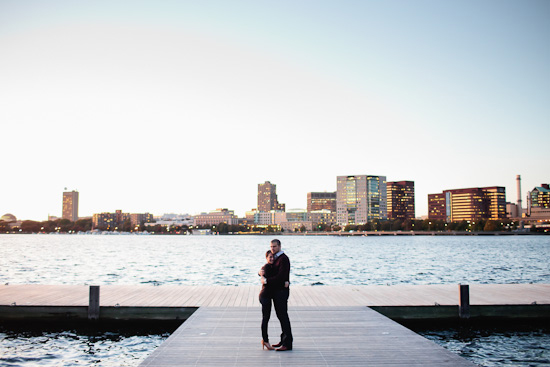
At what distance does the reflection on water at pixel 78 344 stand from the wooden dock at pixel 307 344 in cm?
275

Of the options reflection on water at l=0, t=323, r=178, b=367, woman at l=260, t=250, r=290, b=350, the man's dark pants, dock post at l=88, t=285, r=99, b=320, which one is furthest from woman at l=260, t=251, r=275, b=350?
dock post at l=88, t=285, r=99, b=320

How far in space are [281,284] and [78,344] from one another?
381 inches

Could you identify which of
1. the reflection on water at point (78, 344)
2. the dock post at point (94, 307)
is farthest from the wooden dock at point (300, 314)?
the reflection on water at point (78, 344)

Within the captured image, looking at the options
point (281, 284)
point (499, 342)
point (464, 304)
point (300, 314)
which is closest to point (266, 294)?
point (281, 284)

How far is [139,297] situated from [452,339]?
39.9 ft

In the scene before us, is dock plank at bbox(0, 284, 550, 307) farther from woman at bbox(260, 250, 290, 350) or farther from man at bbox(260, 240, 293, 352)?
man at bbox(260, 240, 293, 352)

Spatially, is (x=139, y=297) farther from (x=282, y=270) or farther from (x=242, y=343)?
(x=282, y=270)

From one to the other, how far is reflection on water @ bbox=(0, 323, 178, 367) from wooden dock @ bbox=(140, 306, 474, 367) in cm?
275

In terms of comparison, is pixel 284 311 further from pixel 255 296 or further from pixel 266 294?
pixel 255 296

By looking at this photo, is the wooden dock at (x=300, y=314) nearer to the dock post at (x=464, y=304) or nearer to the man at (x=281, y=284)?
the dock post at (x=464, y=304)

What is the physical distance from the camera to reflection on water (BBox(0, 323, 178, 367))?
15.0 meters

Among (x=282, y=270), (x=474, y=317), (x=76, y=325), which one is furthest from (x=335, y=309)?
(x=76, y=325)

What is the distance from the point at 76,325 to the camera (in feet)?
58.0

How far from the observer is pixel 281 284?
35.3 ft
